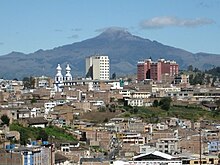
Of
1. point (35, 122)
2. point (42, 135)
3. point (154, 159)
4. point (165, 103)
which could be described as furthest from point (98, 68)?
point (154, 159)

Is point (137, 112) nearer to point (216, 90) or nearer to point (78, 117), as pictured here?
point (78, 117)

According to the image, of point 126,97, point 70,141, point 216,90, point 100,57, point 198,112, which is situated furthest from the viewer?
point 100,57

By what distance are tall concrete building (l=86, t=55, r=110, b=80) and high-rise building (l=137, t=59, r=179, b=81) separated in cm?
305

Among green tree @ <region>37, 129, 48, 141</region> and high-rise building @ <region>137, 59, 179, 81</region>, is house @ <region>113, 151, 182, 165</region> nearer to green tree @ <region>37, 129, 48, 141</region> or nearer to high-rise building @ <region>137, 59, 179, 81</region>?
green tree @ <region>37, 129, 48, 141</region>

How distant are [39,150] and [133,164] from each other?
2711mm

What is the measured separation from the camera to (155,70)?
2586 inches

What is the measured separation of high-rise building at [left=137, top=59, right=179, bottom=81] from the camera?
6525cm

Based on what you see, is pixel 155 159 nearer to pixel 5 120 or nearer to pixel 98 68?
pixel 5 120

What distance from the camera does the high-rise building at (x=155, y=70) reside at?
6525 centimetres

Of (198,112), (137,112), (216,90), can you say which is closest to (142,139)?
(137,112)

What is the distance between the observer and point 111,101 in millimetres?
43719

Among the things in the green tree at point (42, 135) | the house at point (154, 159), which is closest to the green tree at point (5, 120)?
Result: the green tree at point (42, 135)

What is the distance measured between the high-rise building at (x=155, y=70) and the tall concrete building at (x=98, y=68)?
305 centimetres

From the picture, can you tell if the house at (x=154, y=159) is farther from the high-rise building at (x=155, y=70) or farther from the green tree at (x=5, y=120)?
the high-rise building at (x=155, y=70)
